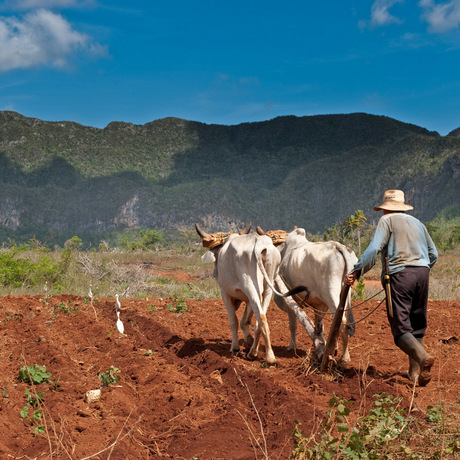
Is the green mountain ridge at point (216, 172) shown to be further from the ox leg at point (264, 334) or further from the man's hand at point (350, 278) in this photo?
the man's hand at point (350, 278)

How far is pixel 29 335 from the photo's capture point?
864cm

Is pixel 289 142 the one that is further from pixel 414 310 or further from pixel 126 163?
pixel 414 310

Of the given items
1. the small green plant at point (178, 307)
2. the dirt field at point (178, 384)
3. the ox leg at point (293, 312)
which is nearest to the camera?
the dirt field at point (178, 384)

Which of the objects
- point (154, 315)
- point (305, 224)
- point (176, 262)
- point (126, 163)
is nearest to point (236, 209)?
point (305, 224)

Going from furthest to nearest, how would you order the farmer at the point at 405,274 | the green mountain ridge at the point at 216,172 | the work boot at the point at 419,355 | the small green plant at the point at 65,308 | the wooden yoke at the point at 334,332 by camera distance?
the green mountain ridge at the point at 216,172, the small green plant at the point at 65,308, the wooden yoke at the point at 334,332, the farmer at the point at 405,274, the work boot at the point at 419,355

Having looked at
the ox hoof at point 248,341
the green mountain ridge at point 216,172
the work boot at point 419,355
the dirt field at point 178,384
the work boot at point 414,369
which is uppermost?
the green mountain ridge at point 216,172

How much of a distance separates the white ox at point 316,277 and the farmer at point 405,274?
2.19 ft

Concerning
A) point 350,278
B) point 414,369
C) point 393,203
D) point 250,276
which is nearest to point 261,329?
point 250,276

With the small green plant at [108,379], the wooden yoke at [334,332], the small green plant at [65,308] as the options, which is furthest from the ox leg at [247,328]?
the small green plant at [65,308]

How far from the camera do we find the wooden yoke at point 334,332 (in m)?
6.05

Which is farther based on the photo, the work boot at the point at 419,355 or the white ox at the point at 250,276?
the white ox at the point at 250,276

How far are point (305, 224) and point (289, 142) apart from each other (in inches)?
963

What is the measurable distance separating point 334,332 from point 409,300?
0.78m

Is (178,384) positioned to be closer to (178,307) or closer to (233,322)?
(233,322)
